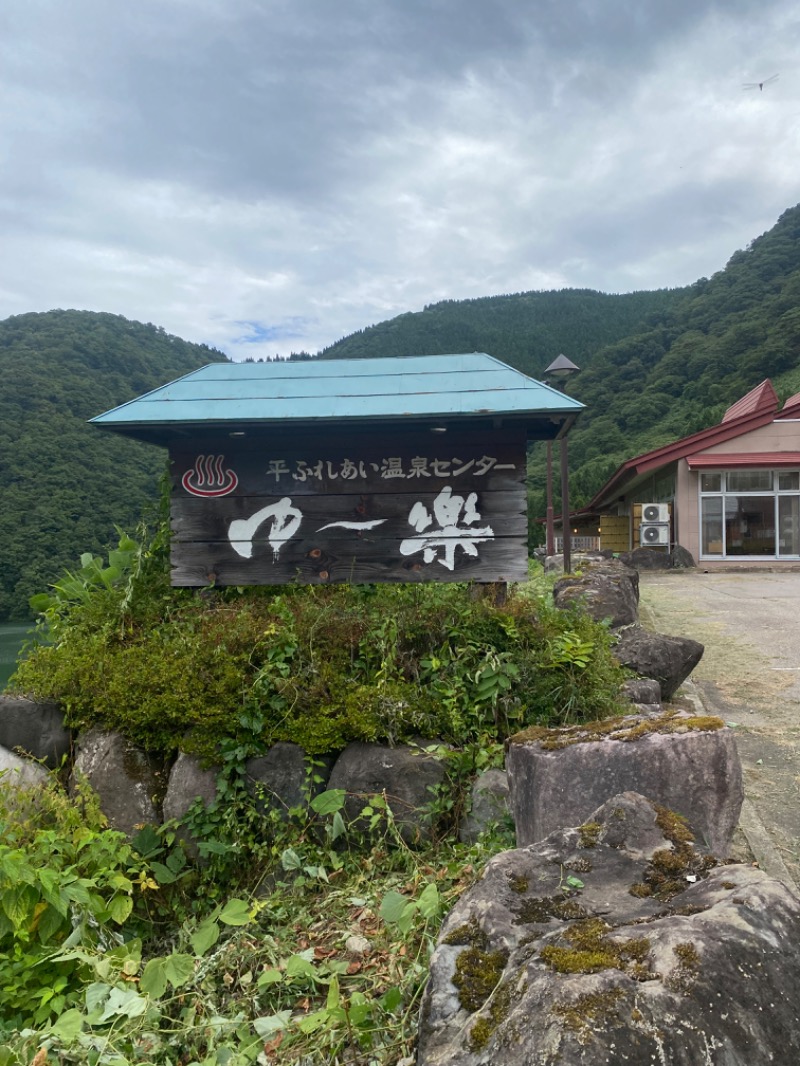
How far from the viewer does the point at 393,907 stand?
2648 mm

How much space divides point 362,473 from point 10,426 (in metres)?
18.0

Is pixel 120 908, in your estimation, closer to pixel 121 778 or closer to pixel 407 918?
pixel 121 778

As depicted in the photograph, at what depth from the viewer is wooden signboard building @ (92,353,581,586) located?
4.95 meters

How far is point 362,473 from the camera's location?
5.07 m

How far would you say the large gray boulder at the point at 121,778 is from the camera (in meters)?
4.04

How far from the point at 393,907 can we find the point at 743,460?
65.2 feet

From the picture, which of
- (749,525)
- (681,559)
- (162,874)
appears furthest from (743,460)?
(162,874)

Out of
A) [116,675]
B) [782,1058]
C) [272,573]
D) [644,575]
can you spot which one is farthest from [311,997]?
[644,575]

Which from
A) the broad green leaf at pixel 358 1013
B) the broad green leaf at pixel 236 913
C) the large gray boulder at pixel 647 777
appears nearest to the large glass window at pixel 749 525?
the large gray boulder at pixel 647 777

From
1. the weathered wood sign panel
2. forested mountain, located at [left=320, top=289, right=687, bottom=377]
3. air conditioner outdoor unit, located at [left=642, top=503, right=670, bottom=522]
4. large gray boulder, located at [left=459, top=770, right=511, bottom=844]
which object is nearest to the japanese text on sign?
the weathered wood sign panel

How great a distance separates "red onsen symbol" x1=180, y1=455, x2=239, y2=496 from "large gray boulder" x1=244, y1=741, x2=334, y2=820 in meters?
2.09

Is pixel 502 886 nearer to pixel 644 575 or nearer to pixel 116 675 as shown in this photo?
pixel 116 675

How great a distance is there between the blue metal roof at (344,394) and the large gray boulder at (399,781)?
228 centimetres

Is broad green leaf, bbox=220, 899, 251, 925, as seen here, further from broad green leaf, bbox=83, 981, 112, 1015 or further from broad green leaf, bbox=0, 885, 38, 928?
broad green leaf, bbox=0, 885, 38, 928
